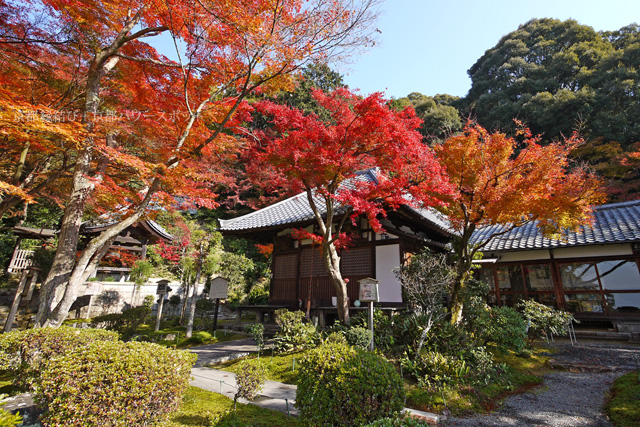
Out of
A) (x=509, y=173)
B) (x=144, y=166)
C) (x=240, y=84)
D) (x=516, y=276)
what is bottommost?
(x=516, y=276)

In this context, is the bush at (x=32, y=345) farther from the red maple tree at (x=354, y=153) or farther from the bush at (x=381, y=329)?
the bush at (x=381, y=329)

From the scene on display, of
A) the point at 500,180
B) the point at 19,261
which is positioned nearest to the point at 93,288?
the point at 19,261

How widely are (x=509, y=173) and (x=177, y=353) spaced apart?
925 centimetres

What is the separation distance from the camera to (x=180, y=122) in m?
9.03

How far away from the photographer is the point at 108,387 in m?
3.28

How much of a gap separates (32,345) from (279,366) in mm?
4724

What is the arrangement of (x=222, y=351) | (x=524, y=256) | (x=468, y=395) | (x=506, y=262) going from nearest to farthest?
(x=468, y=395), (x=222, y=351), (x=524, y=256), (x=506, y=262)

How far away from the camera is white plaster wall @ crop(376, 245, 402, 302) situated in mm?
10180

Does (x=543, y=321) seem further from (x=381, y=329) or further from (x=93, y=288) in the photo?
(x=93, y=288)

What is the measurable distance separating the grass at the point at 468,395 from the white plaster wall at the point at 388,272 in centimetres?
383

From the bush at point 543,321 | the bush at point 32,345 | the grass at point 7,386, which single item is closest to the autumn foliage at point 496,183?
the bush at point 543,321

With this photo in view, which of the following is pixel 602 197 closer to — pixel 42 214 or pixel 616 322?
pixel 616 322

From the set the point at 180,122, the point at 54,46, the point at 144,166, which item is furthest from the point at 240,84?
the point at 54,46

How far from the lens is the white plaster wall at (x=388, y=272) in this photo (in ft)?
33.4
